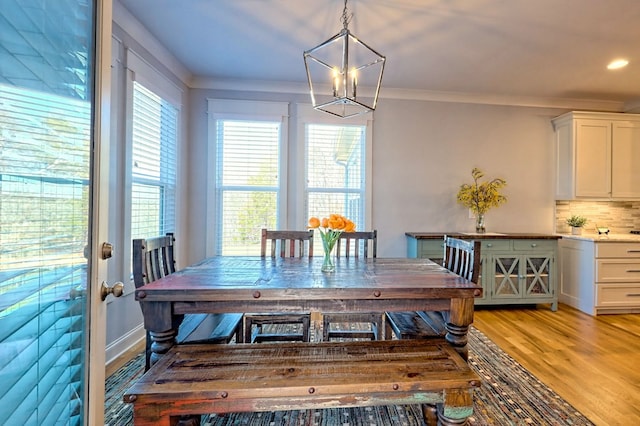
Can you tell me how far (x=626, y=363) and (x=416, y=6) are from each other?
3149mm

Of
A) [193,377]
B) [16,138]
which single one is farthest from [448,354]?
[16,138]

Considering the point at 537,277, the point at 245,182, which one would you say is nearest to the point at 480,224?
the point at 537,277

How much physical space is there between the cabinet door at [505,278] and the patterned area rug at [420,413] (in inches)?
60.2

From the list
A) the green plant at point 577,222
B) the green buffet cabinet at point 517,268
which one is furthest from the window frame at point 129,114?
the green plant at point 577,222

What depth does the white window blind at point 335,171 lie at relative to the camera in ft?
12.1

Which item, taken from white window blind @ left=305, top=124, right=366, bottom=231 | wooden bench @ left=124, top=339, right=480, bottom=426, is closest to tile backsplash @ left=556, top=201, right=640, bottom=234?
white window blind @ left=305, top=124, right=366, bottom=231

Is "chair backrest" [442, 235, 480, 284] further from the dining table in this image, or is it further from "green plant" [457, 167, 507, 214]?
"green plant" [457, 167, 507, 214]

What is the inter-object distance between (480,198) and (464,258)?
200 centimetres

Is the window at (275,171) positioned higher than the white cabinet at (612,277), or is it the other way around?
the window at (275,171)

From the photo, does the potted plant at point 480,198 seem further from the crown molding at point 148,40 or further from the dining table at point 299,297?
the crown molding at point 148,40

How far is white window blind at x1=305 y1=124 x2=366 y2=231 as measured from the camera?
368 centimetres

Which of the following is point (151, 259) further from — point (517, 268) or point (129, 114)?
point (517, 268)

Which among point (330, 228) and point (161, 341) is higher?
point (330, 228)

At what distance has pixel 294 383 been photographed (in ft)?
4.09
